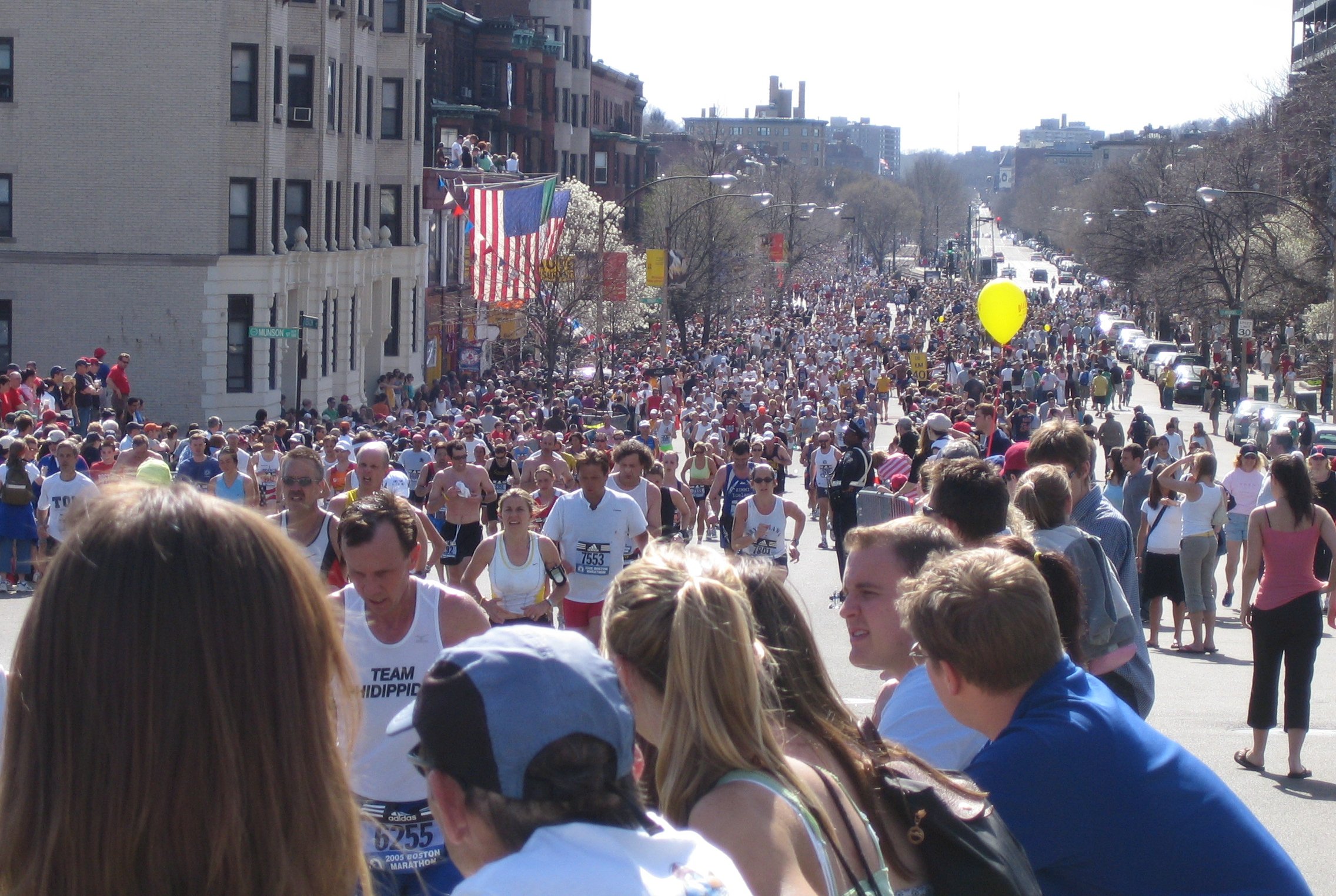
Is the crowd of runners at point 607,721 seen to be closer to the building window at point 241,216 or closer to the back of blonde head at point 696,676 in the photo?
the back of blonde head at point 696,676

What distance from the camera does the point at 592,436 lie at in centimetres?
2523

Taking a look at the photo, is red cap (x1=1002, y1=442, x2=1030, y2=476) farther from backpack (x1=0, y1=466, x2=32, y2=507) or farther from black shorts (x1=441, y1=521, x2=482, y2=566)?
backpack (x1=0, y1=466, x2=32, y2=507)

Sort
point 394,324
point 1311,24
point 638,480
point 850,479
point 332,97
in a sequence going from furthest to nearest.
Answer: point 1311,24 < point 394,324 < point 332,97 < point 850,479 < point 638,480

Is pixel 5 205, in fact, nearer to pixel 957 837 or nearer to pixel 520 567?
pixel 520 567

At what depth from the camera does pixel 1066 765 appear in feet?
10.7

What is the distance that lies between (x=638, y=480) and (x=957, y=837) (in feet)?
29.4

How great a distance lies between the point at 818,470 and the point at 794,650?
18437 mm

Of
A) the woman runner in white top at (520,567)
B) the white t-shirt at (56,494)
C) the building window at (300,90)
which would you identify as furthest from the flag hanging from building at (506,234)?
the woman runner in white top at (520,567)

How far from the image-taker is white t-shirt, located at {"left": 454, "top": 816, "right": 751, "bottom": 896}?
197 cm

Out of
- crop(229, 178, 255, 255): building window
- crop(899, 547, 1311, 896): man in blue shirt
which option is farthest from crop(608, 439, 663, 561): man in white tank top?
crop(229, 178, 255, 255): building window

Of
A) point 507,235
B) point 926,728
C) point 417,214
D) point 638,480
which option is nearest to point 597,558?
point 638,480

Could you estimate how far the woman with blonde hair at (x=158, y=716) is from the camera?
1896mm

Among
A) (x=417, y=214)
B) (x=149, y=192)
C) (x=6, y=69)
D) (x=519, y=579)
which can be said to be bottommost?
(x=519, y=579)

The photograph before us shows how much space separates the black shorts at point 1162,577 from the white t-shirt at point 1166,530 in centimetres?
6
